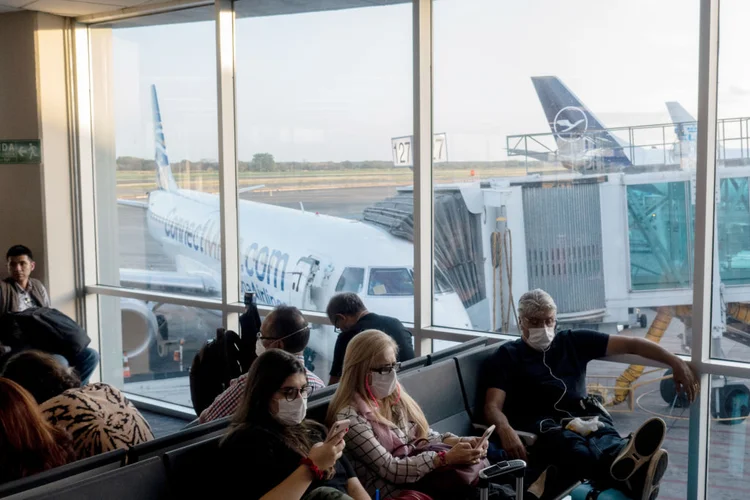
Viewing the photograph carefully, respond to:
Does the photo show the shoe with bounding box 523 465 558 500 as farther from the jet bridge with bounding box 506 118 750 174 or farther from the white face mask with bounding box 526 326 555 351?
the jet bridge with bounding box 506 118 750 174

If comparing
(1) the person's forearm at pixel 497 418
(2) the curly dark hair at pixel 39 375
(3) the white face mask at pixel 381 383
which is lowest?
(1) the person's forearm at pixel 497 418

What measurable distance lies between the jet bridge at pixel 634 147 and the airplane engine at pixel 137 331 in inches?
145

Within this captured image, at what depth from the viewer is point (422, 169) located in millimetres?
4988

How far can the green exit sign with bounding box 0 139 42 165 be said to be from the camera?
654 centimetres

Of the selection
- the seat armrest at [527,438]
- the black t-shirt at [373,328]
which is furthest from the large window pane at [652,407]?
the black t-shirt at [373,328]

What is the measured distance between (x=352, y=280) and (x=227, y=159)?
1.33 m

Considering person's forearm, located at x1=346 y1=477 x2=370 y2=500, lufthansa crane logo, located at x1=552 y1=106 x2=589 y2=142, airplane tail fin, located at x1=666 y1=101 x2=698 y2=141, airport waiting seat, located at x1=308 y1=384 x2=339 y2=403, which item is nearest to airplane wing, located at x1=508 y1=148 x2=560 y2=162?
lufthansa crane logo, located at x1=552 y1=106 x2=589 y2=142

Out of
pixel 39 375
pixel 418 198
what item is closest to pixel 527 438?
pixel 418 198

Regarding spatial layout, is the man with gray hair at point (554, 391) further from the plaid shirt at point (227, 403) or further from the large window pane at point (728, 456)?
the plaid shirt at point (227, 403)

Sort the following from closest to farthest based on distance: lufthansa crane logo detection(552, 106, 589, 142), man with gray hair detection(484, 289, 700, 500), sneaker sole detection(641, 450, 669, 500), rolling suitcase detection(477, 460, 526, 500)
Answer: rolling suitcase detection(477, 460, 526, 500) < sneaker sole detection(641, 450, 669, 500) < man with gray hair detection(484, 289, 700, 500) < lufthansa crane logo detection(552, 106, 589, 142)

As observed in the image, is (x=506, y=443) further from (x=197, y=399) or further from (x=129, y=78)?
(x=129, y=78)

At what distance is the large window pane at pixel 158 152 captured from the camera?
244 inches

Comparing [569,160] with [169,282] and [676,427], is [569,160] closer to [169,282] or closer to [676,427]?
[676,427]

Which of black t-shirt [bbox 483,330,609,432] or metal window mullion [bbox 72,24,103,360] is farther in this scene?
metal window mullion [bbox 72,24,103,360]
